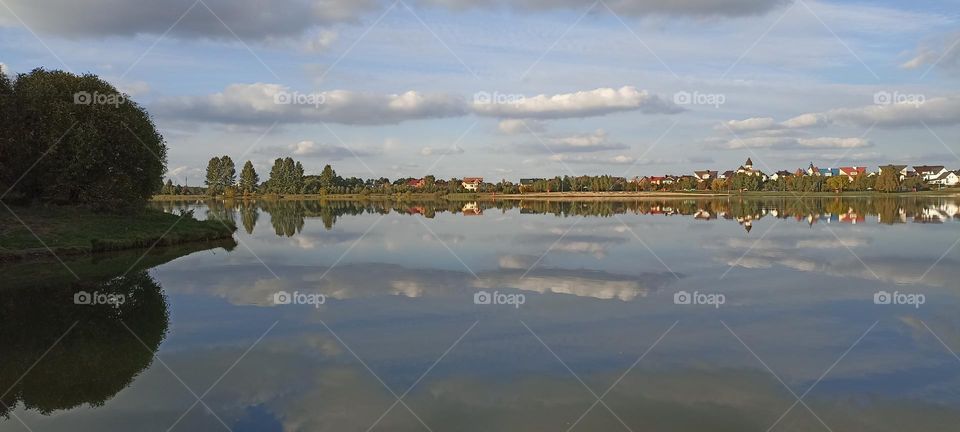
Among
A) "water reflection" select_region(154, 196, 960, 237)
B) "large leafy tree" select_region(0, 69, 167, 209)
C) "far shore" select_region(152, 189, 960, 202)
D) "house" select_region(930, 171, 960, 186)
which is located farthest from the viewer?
"house" select_region(930, 171, 960, 186)

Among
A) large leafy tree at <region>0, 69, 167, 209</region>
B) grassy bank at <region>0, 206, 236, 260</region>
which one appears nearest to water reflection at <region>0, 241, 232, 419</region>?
grassy bank at <region>0, 206, 236, 260</region>

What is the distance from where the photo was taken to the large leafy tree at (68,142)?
39.1m

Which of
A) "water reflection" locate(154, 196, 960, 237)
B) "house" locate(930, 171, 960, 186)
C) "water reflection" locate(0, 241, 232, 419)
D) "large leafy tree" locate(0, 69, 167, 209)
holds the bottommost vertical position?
"water reflection" locate(0, 241, 232, 419)

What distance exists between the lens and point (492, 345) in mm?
13656

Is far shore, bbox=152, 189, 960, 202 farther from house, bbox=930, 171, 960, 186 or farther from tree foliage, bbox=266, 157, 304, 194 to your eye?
house, bbox=930, 171, 960, 186

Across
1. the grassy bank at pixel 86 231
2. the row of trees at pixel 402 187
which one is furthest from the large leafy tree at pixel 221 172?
the grassy bank at pixel 86 231

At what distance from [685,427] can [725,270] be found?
1626cm

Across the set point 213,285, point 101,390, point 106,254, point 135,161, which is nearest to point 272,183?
point 135,161

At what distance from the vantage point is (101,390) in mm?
11156

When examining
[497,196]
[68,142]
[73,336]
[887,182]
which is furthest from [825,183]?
[73,336]

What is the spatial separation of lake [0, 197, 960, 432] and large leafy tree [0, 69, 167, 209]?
1515 centimetres

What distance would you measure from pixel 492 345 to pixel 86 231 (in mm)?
33316

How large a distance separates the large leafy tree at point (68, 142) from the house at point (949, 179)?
211 metres

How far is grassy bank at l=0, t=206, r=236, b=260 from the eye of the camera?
108 feet
